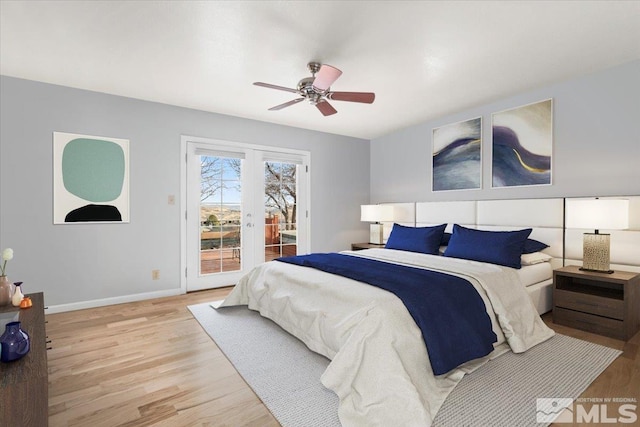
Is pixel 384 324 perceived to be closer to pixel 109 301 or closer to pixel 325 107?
pixel 325 107

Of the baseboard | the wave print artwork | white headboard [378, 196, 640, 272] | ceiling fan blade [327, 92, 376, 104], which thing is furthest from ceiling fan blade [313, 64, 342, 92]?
the baseboard

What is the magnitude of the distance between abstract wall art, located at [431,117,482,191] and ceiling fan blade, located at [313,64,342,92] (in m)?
2.41

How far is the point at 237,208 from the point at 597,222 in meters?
3.99

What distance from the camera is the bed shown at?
5.24 feet

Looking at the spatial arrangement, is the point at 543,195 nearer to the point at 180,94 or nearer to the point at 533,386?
the point at 533,386

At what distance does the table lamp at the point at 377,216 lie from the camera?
4.80 m

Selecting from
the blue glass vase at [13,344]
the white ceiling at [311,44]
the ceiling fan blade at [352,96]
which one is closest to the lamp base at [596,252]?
the white ceiling at [311,44]

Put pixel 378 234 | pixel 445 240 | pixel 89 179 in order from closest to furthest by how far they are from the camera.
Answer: pixel 89 179 → pixel 445 240 → pixel 378 234

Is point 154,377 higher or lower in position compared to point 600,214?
lower

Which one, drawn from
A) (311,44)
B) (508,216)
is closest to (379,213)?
(508,216)

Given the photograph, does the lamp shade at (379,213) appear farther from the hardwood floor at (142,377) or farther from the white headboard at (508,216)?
the hardwood floor at (142,377)

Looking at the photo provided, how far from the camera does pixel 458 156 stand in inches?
167

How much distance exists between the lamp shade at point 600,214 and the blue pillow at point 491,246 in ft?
1.39

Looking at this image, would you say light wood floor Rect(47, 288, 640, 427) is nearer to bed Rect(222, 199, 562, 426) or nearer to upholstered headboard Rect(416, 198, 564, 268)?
bed Rect(222, 199, 562, 426)
